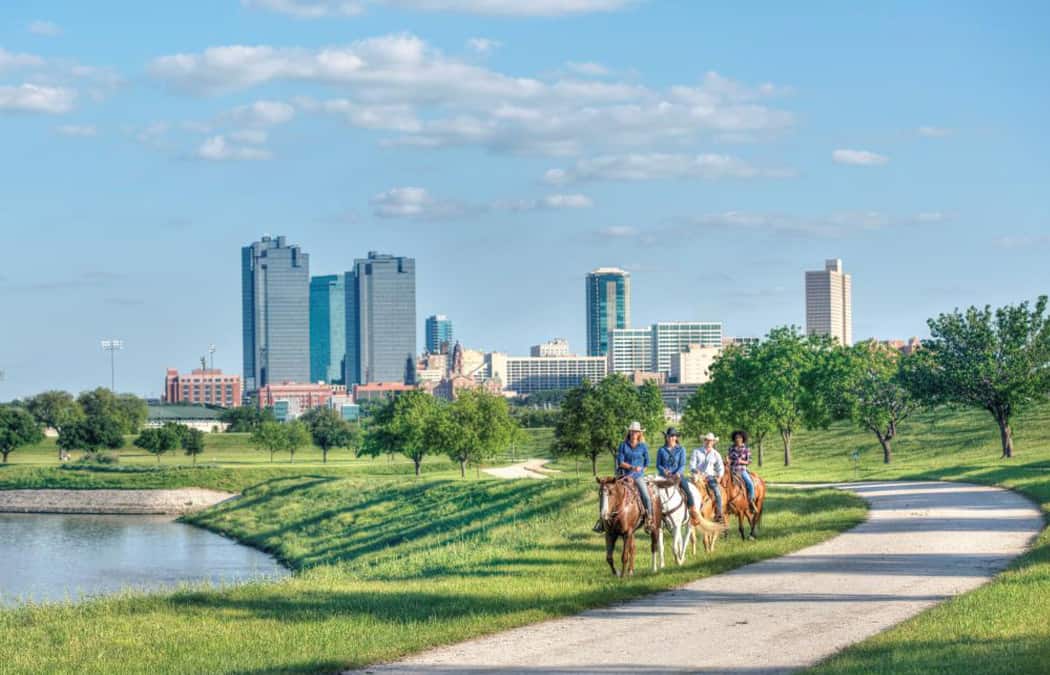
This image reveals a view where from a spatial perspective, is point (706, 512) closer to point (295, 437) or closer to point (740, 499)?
point (740, 499)

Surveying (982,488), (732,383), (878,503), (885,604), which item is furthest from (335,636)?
(732,383)

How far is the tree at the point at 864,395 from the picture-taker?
2933 inches

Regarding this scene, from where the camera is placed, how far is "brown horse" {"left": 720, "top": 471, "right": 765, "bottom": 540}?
85.6ft

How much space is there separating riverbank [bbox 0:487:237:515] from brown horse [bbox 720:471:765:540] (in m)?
70.0

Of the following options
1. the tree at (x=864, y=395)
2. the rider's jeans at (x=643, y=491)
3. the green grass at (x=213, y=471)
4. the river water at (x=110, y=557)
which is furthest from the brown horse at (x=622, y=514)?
the green grass at (x=213, y=471)

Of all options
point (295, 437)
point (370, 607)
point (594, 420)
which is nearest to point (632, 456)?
point (370, 607)

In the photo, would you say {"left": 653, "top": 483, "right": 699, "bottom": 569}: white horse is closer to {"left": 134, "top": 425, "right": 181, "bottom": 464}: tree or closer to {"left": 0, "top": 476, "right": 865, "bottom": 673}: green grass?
{"left": 0, "top": 476, "right": 865, "bottom": 673}: green grass

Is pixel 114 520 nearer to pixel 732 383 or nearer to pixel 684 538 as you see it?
pixel 732 383

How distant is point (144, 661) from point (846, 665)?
8440mm

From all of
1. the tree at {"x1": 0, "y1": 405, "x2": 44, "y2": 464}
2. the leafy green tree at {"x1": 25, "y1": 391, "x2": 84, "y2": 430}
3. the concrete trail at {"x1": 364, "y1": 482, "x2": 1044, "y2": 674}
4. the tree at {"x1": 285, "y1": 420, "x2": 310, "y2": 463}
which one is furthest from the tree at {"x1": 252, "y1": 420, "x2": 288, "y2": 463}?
the concrete trail at {"x1": 364, "y1": 482, "x2": 1044, "y2": 674}

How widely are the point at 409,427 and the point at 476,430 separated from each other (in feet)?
28.4

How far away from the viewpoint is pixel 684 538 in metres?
24.0

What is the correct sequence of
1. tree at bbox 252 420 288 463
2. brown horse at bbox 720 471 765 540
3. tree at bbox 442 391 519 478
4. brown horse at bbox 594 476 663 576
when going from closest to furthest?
brown horse at bbox 594 476 663 576, brown horse at bbox 720 471 765 540, tree at bbox 442 391 519 478, tree at bbox 252 420 288 463

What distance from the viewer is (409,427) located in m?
93.0
